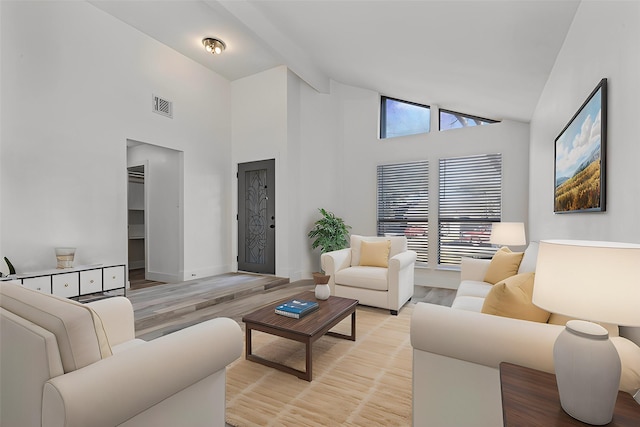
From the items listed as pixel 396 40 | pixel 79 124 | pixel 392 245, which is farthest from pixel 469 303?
pixel 79 124

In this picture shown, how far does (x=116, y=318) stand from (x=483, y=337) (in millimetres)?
1897

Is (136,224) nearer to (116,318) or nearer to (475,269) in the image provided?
(116,318)

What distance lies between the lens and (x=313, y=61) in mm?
4902

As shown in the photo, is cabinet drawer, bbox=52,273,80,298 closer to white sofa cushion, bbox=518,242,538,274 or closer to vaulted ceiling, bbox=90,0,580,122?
vaulted ceiling, bbox=90,0,580,122

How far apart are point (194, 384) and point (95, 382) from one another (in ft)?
1.45

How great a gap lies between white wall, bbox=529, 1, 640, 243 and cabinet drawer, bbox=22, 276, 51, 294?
13.9 feet

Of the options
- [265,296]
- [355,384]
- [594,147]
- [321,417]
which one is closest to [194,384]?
[321,417]

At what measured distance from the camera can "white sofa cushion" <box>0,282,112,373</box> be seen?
3.18 feet

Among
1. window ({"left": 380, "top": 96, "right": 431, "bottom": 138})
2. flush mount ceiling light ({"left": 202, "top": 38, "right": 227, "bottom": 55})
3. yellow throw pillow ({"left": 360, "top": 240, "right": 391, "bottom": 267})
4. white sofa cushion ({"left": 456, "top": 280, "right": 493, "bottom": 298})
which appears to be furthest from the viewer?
window ({"left": 380, "top": 96, "right": 431, "bottom": 138})

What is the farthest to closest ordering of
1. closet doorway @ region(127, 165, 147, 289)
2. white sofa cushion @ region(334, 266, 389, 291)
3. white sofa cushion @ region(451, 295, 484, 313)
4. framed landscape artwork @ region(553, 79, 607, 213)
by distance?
closet doorway @ region(127, 165, 147, 289), white sofa cushion @ region(334, 266, 389, 291), white sofa cushion @ region(451, 295, 484, 313), framed landscape artwork @ region(553, 79, 607, 213)

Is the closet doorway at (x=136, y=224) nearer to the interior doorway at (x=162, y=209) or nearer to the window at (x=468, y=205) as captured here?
the interior doorway at (x=162, y=209)

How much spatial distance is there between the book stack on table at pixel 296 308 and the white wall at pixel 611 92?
6.25ft

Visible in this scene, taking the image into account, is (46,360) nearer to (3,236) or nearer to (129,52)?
(3,236)

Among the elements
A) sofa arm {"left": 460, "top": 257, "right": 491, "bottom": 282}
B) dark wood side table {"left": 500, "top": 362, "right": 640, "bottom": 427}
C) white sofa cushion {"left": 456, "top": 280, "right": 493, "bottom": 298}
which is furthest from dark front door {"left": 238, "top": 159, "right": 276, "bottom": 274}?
dark wood side table {"left": 500, "top": 362, "right": 640, "bottom": 427}
